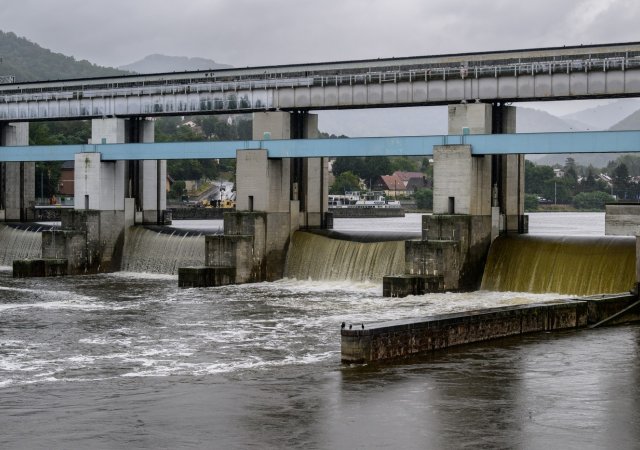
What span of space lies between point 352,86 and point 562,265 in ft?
60.3

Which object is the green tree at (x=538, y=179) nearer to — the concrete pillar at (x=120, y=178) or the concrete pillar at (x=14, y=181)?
the concrete pillar at (x=14, y=181)

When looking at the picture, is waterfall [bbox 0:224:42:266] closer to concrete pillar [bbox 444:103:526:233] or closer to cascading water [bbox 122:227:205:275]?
cascading water [bbox 122:227:205:275]

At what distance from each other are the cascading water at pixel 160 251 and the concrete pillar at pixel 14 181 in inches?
627

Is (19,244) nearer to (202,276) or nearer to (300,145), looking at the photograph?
(202,276)

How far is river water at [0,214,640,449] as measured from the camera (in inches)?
936

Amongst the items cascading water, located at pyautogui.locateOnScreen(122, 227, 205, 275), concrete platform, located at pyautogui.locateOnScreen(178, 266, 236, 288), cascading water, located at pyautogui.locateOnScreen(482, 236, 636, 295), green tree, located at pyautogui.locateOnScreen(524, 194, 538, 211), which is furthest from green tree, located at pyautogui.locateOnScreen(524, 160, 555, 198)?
cascading water, located at pyautogui.locateOnScreen(482, 236, 636, 295)

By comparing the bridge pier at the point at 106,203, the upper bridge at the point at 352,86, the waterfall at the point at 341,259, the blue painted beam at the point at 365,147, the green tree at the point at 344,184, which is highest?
the upper bridge at the point at 352,86

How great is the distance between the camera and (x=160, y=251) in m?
67.8

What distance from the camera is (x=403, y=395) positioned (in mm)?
27781

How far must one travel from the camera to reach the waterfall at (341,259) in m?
56.4

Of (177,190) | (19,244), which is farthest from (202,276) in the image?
(177,190)

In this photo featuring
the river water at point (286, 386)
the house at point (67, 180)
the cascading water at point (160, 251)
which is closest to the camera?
the river water at point (286, 386)

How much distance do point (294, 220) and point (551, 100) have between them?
56.4 feet

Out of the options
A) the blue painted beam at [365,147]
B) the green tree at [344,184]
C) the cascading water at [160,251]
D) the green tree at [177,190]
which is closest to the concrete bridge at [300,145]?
the blue painted beam at [365,147]
